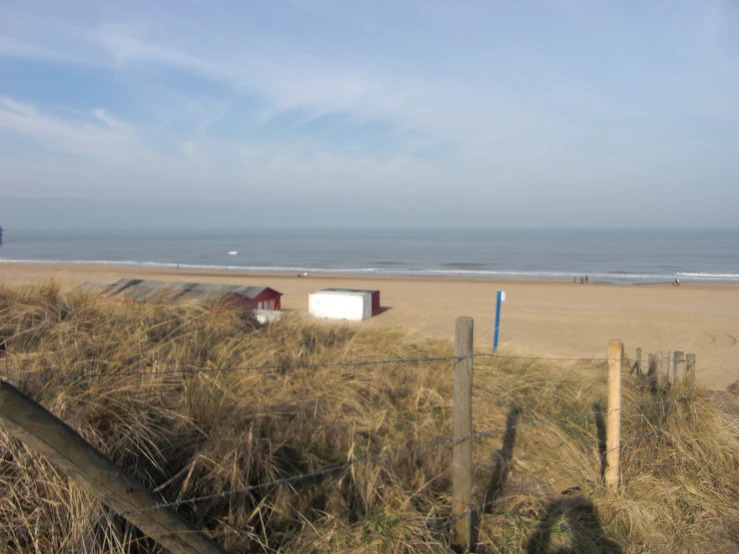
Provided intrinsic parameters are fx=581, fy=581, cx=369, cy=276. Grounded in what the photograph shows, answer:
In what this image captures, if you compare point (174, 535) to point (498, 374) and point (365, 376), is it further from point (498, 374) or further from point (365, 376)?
point (498, 374)

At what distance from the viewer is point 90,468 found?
2.10 meters

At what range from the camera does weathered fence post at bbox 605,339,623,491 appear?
14.8 ft

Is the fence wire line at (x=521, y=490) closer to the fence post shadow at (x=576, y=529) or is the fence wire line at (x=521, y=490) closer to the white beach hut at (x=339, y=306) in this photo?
the fence post shadow at (x=576, y=529)

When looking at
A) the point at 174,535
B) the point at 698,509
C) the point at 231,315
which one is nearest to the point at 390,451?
the point at 174,535

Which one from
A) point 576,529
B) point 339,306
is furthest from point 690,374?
point 339,306

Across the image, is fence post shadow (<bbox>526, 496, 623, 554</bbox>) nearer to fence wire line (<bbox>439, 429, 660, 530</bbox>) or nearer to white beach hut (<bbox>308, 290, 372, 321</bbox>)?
fence wire line (<bbox>439, 429, 660, 530</bbox>)

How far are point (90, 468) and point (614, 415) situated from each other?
3.86 metres

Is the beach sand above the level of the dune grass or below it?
below

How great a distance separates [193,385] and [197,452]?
0.91 m

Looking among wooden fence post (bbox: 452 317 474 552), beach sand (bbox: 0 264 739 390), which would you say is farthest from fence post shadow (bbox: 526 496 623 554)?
beach sand (bbox: 0 264 739 390)

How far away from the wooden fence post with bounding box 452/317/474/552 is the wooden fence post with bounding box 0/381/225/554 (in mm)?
1614

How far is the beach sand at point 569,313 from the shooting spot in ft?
38.2

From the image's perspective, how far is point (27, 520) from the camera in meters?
3.00

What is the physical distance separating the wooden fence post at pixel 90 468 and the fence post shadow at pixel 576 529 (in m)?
2.30
